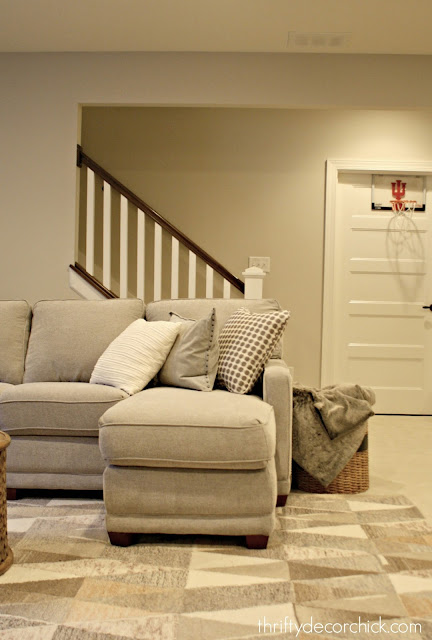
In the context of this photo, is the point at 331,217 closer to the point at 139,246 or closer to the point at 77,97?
the point at 139,246

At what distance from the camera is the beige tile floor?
2861 mm

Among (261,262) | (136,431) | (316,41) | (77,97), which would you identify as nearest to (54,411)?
(136,431)

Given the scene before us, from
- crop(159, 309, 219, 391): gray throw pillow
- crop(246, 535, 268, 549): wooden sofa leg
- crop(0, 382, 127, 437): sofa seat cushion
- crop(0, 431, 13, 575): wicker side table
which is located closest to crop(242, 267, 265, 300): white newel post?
crop(159, 309, 219, 391): gray throw pillow

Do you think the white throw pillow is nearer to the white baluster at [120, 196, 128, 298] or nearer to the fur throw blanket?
the fur throw blanket

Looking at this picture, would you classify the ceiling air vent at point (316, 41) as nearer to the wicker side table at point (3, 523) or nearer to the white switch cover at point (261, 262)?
the white switch cover at point (261, 262)

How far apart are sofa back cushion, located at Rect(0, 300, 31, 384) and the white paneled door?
2.72m

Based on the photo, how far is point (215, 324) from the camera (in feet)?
9.20

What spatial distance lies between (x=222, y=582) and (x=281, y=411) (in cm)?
85

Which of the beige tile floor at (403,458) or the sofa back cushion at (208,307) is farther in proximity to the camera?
the sofa back cushion at (208,307)

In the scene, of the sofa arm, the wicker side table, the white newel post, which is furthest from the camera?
the white newel post

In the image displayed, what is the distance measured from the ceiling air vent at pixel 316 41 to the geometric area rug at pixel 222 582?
3.01 metres

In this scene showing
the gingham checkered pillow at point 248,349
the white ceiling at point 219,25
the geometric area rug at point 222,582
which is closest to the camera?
the geometric area rug at point 222,582

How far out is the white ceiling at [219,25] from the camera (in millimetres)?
3672

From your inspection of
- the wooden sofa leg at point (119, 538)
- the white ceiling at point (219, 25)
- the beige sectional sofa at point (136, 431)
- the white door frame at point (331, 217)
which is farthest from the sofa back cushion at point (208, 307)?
the white door frame at point (331, 217)
